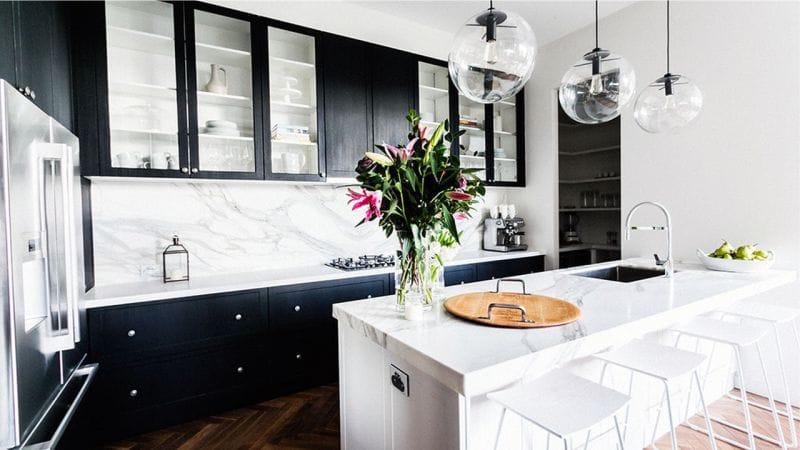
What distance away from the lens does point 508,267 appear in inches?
149

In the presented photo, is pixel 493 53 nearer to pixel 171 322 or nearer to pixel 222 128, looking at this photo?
pixel 222 128

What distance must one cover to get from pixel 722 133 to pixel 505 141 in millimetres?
1819

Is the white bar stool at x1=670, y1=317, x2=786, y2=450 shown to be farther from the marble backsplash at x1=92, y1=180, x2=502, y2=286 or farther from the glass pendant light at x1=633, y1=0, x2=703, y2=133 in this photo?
the marble backsplash at x1=92, y1=180, x2=502, y2=286

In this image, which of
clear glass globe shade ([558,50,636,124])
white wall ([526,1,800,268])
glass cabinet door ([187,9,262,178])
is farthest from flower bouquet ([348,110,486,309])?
white wall ([526,1,800,268])

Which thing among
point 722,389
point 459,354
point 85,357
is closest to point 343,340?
point 459,354

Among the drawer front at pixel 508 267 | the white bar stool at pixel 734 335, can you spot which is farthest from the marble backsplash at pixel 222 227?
the white bar stool at pixel 734 335

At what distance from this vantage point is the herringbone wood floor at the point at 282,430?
84.0 inches

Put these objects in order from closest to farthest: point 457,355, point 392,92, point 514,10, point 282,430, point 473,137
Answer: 1. point 457,355
2. point 282,430
3. point 392,92
4. point 514,10
5. point 473,137

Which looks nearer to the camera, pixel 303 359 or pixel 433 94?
pixel 303 359

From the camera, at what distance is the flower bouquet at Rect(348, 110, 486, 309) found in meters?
1.33

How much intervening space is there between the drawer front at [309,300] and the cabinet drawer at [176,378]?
0.27m

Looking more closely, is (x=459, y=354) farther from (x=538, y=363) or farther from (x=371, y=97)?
(x=371, y=97)

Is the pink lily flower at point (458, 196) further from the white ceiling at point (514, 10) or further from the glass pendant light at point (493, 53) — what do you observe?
the white ceiling at point (514, 10)

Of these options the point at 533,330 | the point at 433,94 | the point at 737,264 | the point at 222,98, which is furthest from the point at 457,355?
the point at 433,94
